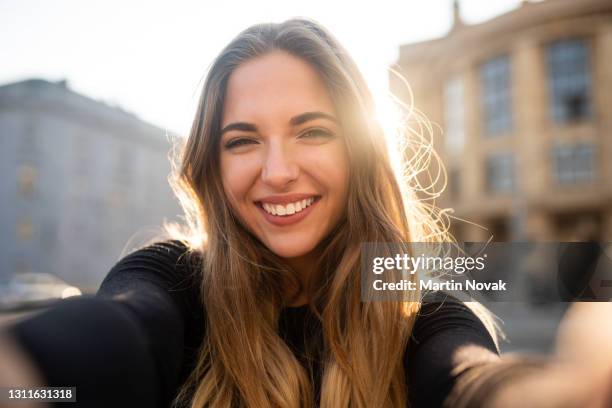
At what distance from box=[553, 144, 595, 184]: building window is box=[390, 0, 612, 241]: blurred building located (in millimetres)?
49

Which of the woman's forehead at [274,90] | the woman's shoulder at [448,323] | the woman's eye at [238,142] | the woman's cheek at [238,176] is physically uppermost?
the woman's forehead at [274,90]

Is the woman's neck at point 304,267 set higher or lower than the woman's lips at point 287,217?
lower

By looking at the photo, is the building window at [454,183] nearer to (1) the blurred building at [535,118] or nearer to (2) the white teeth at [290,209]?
(1) the blurred building at [535,118]

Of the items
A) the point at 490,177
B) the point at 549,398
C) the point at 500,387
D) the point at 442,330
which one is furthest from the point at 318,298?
the point at 490,177

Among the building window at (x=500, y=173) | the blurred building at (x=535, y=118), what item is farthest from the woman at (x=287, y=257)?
the building window at (x=500, y=173)

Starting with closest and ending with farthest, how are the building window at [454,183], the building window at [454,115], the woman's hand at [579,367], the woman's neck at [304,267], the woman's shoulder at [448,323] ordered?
1. the woman's hand at [579,367]
2. the woman's shoulder at [448,323]
3. the woman's neck at [304,267]
4. the building window at [454,115]
5. the building window at [454,183]

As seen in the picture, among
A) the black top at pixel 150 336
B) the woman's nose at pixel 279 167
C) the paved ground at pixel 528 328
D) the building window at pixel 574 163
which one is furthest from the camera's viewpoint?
the building window at pixel 574 163

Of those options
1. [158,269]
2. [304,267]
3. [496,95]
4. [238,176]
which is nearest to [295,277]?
[304,267]

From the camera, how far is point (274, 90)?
1.68m

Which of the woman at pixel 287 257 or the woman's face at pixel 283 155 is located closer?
the woman at pixel 287 257

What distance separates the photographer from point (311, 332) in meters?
1.65

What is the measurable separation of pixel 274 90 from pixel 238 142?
0.21m

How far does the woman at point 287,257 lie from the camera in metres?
1.42

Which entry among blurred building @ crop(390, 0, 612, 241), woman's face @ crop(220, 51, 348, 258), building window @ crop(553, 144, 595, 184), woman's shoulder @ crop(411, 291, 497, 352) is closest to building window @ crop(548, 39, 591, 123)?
blurred building @ crop(390, 0, 612, 241)
